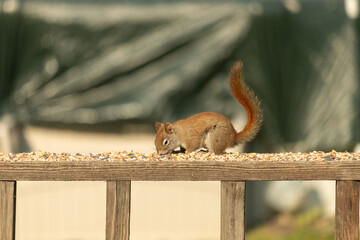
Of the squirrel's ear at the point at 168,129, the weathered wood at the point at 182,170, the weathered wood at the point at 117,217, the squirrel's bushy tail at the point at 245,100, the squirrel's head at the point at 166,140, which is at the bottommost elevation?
the weathered wood at the point at 117,217

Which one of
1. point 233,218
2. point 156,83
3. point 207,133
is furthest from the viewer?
point 156,83

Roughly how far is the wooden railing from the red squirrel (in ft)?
4.22

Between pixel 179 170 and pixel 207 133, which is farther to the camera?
pixel 207 133

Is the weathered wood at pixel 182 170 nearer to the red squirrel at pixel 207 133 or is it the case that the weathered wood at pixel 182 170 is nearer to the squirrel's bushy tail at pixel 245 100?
the squirrel's bushy tail at pixel 245 100

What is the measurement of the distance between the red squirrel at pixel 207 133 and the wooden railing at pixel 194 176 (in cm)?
129

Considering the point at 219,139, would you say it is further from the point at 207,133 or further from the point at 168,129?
the point at 168,129

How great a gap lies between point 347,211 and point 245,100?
4.65ft

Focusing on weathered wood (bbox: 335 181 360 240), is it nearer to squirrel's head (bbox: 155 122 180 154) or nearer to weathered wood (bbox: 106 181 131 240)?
weathered wood (bbox: 106 181 131 240)

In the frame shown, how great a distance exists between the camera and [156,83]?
23.3 ft

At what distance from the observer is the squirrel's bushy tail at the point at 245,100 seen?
13.4 ft

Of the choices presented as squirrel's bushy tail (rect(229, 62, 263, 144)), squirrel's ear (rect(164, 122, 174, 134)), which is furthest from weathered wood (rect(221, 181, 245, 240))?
squirrel's ear (rect(164, 122, 174, 134))

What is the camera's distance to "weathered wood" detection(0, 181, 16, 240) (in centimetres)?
315

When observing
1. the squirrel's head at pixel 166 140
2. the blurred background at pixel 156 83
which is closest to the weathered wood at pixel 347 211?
the squirrel's head at pixel 166 140

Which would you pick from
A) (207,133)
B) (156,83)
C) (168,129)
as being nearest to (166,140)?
(168,129)
